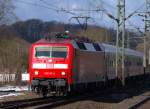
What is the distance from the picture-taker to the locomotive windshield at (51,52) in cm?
2844

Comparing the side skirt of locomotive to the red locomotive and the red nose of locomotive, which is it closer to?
the red locomotive

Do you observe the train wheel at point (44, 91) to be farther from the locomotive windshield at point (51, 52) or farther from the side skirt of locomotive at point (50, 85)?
the locomotive windshield at point (51, 52)

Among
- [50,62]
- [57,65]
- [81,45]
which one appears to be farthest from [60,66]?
[81,45]

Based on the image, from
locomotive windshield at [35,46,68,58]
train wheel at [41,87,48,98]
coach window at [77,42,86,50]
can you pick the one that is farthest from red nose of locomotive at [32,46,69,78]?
coach window at [77,42,86,50]

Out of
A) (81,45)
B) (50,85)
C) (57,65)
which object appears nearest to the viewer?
(50,85)

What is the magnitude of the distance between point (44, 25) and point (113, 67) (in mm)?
29974

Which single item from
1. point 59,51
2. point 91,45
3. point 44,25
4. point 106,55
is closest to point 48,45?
point 59,51

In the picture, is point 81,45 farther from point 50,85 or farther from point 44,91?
point 50,85

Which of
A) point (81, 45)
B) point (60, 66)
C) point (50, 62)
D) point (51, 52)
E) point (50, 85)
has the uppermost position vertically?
point (81, 45)

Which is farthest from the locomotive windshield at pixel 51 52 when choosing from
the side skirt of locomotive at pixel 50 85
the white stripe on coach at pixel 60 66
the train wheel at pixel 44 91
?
the train wheel at pixel 44 91

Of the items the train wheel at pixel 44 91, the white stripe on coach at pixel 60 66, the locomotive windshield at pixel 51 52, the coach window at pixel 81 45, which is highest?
the coach window at pixel 81 45

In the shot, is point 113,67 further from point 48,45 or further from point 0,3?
point 0,3

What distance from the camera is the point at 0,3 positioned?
6150 cm

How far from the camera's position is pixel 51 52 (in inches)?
1125
